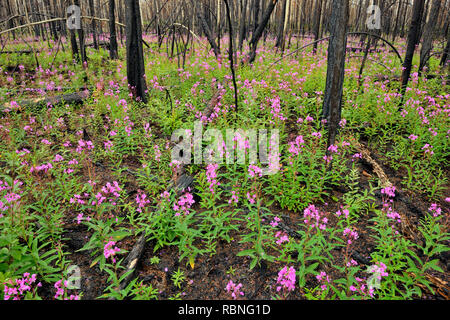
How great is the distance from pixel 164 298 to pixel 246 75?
635 cm

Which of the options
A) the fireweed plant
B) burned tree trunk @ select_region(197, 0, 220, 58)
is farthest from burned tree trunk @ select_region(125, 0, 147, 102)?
burned tree trunk @ select_region(197, 0, 220, 58)

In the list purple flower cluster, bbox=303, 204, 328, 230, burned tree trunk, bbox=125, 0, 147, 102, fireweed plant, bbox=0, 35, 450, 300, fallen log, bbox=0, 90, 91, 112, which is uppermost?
burned tree trunk, bbox=125, 0, 147, 102

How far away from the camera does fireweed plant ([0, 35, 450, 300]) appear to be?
92.1 inches

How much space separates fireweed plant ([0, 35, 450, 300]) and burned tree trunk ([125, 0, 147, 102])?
0.46 metres

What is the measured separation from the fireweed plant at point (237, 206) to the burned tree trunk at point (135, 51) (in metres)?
0.46

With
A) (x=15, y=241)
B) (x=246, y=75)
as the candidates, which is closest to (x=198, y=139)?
(x=15, y=241)

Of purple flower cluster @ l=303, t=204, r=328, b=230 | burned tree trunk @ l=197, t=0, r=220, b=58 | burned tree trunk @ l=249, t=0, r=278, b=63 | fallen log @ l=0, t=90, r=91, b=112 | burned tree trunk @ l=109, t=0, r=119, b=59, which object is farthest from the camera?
burned tree trunk @ l=109, t=0, r=119, b=59

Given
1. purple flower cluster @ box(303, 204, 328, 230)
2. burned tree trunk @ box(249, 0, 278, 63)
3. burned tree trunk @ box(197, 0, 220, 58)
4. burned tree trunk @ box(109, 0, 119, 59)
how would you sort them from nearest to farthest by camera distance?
1. purple flower cluster @ box(303, 204, 328, 230)
2. burned tree trunk @ box(249, 0, 278, 63)
3. burned tree trunk @ box(197, 0, 220, 58)
4. burned tree trunk @ box(109, 0, 119, 59)

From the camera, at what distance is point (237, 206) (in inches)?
134

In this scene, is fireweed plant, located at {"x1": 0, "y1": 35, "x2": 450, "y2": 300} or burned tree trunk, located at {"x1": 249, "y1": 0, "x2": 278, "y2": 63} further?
burned tree trunk, located at {"x1": 249, "y1": 0, "x2": 278, "y2": 63}

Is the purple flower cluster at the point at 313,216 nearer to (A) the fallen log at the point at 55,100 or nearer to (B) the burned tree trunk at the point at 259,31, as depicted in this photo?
(A) the fallen log at the point at 55,100

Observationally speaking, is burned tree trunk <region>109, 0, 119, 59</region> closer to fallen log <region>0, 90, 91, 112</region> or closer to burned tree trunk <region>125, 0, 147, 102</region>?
burned tree trunk <region>125, 0, 147, 102</region>
